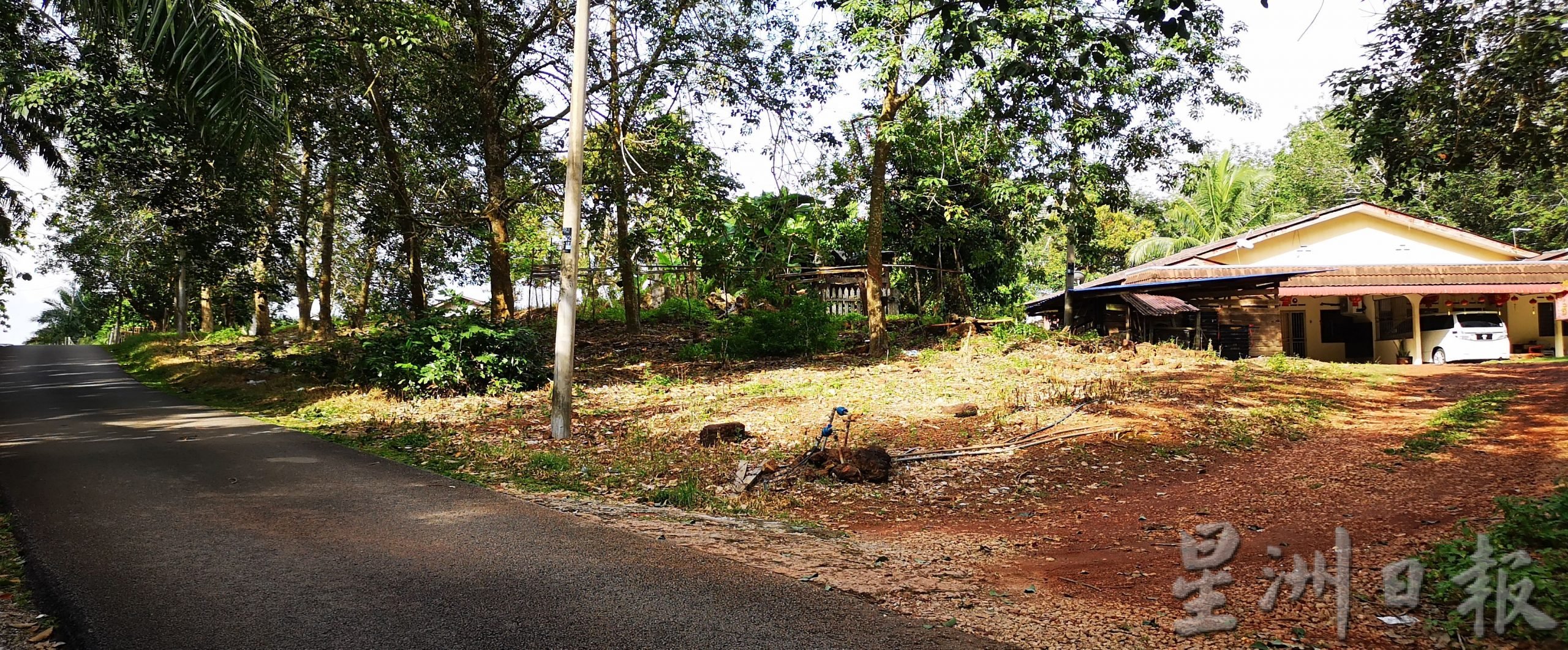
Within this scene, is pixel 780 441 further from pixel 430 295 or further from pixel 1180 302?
pixel 430 295

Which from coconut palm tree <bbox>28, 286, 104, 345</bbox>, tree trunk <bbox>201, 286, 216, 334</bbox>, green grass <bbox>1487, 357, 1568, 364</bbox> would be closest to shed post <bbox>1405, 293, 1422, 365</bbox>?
green grass <bbox>1487, 357, 1568, 364</bbox>

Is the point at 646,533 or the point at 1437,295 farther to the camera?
the point at 1437,295

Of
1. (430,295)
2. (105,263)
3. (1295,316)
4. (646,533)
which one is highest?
(105,263)

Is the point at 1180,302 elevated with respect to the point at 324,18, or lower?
lower

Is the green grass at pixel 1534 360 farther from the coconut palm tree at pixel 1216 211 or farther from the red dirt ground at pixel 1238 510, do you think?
the coconut palm tree at pixel 1216 211

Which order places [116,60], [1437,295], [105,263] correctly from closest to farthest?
[116,60] < [1437,295] < [105,263]

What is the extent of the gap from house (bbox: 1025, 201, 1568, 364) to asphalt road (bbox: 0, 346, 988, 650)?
16.3 meters

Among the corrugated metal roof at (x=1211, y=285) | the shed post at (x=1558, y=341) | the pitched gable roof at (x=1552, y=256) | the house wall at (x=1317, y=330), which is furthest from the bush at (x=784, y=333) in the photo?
the pitched gable roof at (x=1552, y=256)

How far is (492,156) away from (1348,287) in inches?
822

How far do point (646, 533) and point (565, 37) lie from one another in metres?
11.4

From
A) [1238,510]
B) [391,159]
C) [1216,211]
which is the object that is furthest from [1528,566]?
[1216,211]

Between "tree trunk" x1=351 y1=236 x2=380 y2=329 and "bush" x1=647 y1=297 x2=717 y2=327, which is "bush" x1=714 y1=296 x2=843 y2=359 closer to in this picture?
"bush" x1=647 y1=297 x2=717 y2=327

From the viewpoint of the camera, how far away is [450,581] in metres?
4.74

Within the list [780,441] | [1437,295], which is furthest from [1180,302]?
[780,441]
